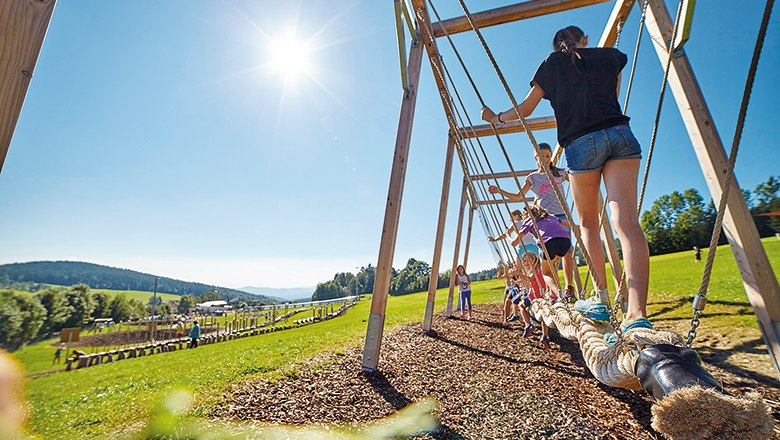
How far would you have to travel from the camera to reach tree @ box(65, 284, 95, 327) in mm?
45938

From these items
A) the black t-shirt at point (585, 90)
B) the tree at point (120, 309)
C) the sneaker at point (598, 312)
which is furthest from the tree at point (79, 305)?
the black t-shirt at point (585, 90)

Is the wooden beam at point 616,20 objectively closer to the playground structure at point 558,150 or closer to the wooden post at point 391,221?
the playground structure at point 558,150

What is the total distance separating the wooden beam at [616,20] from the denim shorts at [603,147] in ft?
7.39

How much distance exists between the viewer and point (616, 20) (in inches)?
128

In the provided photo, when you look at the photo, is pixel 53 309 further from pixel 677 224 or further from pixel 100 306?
pixel 677 224

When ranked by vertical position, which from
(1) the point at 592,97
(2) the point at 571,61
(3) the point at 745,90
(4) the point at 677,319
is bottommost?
(4) the point at 677,319

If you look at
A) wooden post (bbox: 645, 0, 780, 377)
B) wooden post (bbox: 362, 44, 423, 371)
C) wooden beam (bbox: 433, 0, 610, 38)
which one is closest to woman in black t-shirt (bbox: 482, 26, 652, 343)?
wooden post (bbox: 645, 0, 780, 377)

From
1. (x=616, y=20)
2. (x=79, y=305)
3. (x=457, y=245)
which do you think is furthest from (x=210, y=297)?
(x=616, y=20)

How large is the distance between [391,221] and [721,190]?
9.11 feet

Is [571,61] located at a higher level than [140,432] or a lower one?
higher

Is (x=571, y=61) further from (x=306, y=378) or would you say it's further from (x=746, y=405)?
(x=306, y=378)

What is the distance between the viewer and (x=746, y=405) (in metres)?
0.70

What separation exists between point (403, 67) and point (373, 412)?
3.73m

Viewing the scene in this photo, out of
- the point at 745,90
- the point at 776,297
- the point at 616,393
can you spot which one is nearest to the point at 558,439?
the point at 616,393
